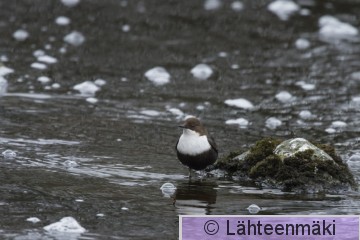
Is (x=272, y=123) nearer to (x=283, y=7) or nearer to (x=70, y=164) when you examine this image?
(x=70, y=164)

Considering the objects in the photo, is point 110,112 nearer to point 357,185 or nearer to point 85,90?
point 85,90

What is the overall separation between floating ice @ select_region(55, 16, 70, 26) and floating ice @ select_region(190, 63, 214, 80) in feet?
9.02

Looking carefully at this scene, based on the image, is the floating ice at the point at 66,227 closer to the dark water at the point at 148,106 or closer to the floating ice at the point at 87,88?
the dark water at the point at 148,106

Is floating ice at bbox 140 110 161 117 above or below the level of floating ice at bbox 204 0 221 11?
below

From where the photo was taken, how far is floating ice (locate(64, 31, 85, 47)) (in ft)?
40.6

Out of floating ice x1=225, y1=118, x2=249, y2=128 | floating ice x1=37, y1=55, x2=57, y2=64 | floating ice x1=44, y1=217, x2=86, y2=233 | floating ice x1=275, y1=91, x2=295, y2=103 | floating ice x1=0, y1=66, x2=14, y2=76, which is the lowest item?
floating ice x1=44, y1=217, x2=86, y2=233

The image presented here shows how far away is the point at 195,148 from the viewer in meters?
6.88

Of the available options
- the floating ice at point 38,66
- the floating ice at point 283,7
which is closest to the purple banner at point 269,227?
the floating ice at point 38,66

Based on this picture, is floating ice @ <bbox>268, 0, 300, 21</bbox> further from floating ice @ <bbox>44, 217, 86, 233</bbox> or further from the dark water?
floating ice @ <bbox>44, 217, 86, 233</bbox>

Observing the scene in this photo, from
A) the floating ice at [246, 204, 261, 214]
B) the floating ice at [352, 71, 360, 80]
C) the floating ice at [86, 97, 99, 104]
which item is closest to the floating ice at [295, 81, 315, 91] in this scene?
the floating ice at [352, 71, 360, 80]

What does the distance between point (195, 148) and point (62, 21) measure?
6797 millimetres

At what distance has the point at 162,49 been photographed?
12.2 metres

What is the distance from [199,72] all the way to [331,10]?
128 inches

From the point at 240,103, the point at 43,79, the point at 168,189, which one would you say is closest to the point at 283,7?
the point at 240,103
